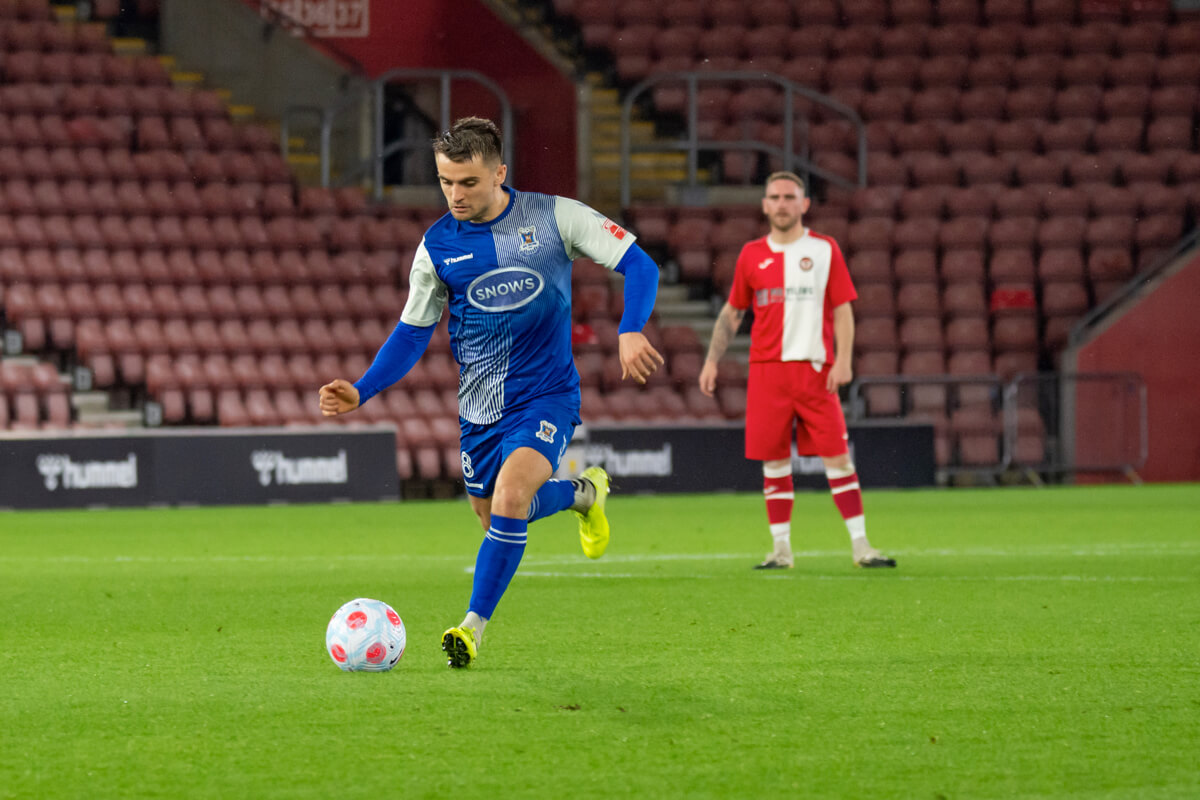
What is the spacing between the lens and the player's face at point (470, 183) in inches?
206

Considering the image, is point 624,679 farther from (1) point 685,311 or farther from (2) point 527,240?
(1) point 685,311

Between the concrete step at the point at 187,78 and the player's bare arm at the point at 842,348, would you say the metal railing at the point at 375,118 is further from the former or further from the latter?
the player's bare arm at the point at 842,348

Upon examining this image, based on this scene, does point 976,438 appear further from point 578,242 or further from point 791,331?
point 578,242

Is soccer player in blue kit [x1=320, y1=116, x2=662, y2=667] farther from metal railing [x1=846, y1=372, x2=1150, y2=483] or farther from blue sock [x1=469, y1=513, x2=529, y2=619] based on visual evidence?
metal railing [x1=846, y1=372, x2=1150, y2=483]

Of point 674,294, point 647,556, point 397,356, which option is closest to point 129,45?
point 674,294

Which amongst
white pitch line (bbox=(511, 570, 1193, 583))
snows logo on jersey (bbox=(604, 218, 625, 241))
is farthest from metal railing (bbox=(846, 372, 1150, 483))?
snows logo on jersey (bbox=(604, 218, 625, 241))

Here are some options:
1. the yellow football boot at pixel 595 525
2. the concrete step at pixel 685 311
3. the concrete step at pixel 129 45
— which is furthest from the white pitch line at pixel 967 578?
the concrete step at pixel 129 45

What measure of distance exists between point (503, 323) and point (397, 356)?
1.33 ft

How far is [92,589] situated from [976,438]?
38.6 feet

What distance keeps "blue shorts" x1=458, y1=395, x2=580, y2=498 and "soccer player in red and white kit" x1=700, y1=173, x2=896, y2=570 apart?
2895 millimetres

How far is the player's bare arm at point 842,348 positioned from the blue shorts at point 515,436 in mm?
2837

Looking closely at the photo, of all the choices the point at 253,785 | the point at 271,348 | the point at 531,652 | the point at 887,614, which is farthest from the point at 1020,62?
the point at 253,785

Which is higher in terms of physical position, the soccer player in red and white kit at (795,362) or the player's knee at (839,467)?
the soccer player in red and white kit at (795,362)

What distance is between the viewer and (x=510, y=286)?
543 cm
